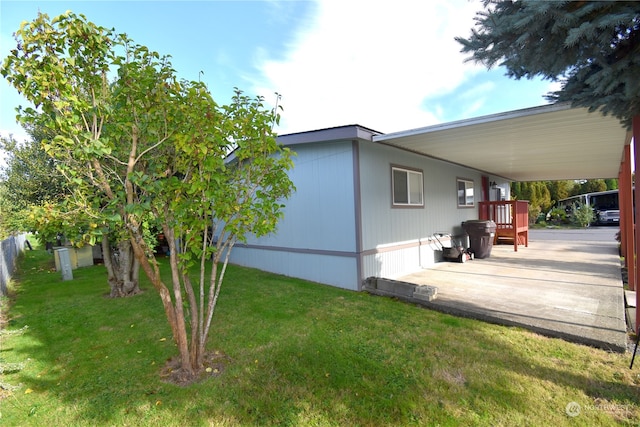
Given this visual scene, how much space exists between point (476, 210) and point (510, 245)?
2702 millimetres

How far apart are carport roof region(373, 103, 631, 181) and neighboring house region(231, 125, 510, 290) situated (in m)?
0.58

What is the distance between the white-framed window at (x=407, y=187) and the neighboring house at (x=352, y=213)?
20mm

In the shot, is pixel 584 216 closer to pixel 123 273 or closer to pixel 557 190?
pixel 557 190

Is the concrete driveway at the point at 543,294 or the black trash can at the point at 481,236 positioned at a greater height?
the black trash can at the point at 481,236

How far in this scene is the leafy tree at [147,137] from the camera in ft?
7.65

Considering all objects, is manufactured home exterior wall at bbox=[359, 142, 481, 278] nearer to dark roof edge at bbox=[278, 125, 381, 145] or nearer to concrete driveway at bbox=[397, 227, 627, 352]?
dark roof edge at bbox=[278, 125, 381, 145]

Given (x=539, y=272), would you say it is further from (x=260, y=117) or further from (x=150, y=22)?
(x=150, y=22)

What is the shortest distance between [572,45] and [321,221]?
16.7 ft

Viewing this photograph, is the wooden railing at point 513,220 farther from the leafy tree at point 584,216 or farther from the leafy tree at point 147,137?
the leafy tree at point 584,216

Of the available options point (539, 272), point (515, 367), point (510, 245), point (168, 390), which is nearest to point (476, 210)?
point (510, 245)

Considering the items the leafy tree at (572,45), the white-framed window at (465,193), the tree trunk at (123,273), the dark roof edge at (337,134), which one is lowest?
the tree trunk at (123,273)

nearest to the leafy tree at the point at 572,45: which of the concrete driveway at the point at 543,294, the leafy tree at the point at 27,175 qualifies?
the concrete driveway at the point at 543,294

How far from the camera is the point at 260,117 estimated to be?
304cm

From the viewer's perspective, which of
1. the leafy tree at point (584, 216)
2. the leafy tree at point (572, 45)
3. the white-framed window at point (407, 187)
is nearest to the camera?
the leafy tree at point (572, 45)
